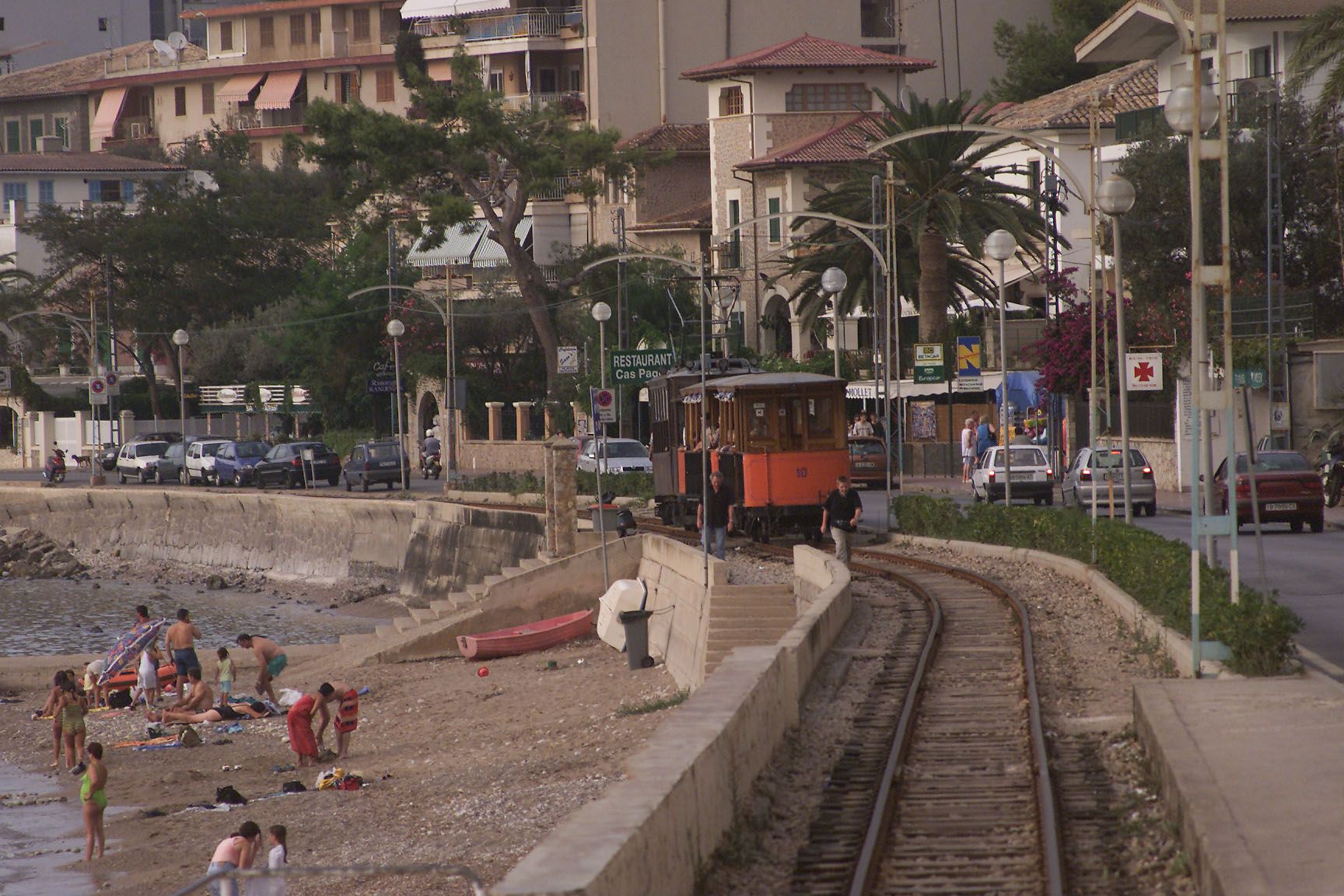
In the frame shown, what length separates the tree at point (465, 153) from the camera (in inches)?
2512

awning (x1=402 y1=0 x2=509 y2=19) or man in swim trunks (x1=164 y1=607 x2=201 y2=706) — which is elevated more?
awning (x1=402 y1=0 x2=509 y2=19)

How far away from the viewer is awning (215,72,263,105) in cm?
10725

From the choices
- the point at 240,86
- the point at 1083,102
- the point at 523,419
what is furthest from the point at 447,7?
the point at 1083,102

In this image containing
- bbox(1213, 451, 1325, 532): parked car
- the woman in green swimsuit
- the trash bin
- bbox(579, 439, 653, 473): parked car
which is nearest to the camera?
the woman in green swimsuit

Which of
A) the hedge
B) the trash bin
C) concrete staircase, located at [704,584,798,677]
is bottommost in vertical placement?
the trash bin

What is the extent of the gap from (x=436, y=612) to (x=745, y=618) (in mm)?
14646

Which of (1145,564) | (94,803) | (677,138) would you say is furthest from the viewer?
(677,138)

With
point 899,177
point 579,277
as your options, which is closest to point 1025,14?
point 579,277

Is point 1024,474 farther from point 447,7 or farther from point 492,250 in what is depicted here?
point 447,7

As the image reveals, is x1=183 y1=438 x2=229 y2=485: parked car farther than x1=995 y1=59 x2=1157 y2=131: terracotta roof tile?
Yes

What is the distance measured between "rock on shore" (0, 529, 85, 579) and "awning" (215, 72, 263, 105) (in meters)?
45.3

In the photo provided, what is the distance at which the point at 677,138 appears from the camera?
267 feet

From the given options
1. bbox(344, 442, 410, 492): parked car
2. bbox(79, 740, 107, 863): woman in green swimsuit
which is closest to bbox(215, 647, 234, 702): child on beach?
bbox(79, 740, 107, 863): woman in green swimsuit

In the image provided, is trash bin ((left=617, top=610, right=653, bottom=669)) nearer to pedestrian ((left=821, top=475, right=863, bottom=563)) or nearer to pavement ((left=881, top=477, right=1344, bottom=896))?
pedestrian ((left=821, top=475, right=863, bottom=563))
